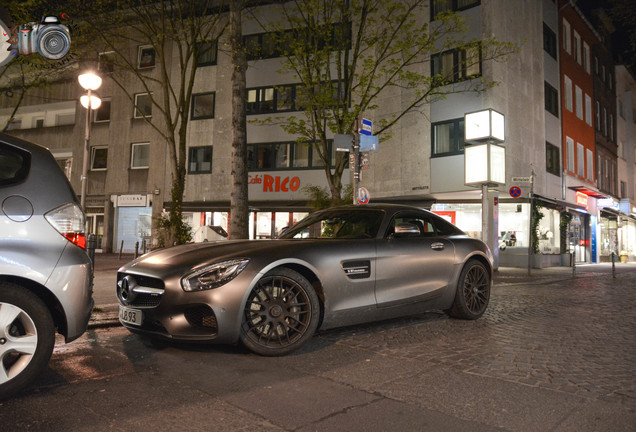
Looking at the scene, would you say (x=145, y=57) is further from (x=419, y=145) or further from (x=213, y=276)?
(x=213, y=276)

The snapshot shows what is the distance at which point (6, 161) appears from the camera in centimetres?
331

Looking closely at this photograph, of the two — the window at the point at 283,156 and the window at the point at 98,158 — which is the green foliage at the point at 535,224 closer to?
the window at the point at 283,156

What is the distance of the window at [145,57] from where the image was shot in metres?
27.2

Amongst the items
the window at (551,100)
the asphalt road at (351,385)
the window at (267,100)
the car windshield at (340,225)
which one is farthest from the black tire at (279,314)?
the window at (551,100)

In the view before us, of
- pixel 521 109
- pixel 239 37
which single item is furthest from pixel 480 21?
pixel 239 37

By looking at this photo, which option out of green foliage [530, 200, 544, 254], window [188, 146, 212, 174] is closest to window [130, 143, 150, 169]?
window [188, 146, 212, 174]

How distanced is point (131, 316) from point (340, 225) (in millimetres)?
2515

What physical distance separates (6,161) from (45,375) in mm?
1605

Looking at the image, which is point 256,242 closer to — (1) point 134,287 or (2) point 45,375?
(1) point 134,287

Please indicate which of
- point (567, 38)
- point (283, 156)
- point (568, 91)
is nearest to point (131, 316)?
point (283, 156)

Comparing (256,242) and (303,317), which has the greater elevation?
(256,242)

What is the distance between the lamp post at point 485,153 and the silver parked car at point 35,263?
15.7 meters

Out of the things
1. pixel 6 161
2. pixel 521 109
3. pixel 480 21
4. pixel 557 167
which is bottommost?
pixel 6 161

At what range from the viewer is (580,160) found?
90.0 feet
